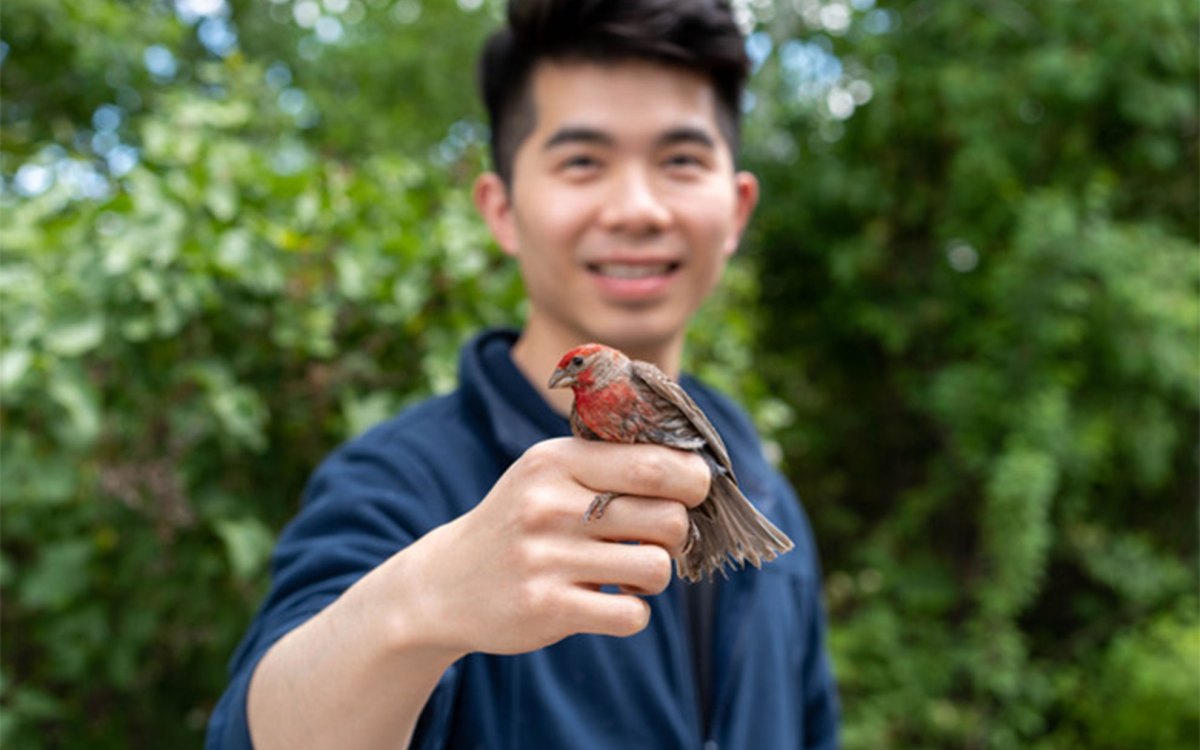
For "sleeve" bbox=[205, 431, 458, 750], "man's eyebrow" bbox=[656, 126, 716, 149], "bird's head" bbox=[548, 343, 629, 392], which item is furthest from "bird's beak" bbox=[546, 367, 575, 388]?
"man's eyebrow" bbox=[656, 126, 716, 149]

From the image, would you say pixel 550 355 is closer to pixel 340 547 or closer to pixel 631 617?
pixel 340 547

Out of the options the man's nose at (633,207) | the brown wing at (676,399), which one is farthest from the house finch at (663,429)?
the man's nose at (633,207)

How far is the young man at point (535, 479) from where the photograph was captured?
3.55ft

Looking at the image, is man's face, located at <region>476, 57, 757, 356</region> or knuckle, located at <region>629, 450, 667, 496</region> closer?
knuckle, located at <region>629, 450, 667, 496</region>

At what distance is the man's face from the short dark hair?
3 centimetres

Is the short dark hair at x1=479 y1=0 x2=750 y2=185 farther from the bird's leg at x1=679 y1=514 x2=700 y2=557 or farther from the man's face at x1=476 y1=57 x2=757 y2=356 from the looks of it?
the bird's leg at x1=679 y1=514 x2=700 y2=557

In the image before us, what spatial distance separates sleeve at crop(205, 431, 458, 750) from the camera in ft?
4.09

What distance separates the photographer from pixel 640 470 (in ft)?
3.14

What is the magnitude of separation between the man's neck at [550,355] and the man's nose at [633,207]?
0.66 ft

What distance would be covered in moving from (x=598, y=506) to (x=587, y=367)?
0.14 m

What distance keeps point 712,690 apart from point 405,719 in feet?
2.15

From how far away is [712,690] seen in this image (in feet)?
5.38

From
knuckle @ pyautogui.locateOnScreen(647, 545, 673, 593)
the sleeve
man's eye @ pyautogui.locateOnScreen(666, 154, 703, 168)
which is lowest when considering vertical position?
the sleeve

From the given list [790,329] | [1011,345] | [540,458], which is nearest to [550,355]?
[540,458]
